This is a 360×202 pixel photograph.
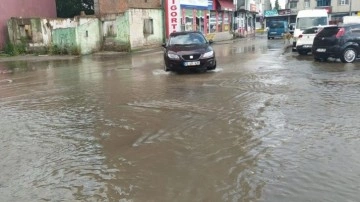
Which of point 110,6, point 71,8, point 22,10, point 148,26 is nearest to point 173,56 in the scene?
point 148,26

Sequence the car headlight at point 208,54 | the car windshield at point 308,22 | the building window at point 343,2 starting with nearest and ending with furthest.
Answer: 1. the car headlight at point 208,54
2. the car windshield at point 308,22
3. the building window at point 343,2

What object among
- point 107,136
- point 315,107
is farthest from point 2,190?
point 315,107

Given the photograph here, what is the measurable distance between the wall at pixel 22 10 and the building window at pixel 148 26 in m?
9.35

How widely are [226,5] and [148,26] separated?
19.1m

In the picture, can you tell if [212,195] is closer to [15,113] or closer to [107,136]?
[107,136]

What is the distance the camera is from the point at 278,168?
5000mm

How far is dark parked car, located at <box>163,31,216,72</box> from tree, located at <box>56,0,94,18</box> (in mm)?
25467

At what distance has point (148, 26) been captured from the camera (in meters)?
31.0

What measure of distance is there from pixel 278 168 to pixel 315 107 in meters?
3.68

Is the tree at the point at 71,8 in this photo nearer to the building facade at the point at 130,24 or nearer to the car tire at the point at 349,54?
the building facade at the point at 130,24

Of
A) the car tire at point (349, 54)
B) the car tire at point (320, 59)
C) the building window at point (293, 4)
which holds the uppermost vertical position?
the building window at point (293, 4)

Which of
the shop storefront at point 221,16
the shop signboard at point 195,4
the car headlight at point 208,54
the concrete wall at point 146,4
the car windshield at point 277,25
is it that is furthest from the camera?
the car windshield at point 277,25

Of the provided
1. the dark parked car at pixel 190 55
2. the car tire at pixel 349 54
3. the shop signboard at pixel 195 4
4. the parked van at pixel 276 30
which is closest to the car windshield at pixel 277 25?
the parked van at pixel 276 30

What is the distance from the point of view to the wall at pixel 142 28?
93.9 feet
